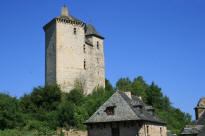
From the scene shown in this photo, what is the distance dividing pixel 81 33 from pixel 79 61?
592cm

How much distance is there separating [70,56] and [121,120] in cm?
3109

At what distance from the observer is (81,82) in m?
61.6

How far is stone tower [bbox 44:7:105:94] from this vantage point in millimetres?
59969

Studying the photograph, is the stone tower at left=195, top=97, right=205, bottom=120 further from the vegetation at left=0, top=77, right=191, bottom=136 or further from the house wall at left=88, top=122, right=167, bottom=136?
the vegetation at left=0, top=77, right=191, bottom=136

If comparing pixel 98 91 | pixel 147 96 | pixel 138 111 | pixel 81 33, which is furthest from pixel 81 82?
pixel 138 111

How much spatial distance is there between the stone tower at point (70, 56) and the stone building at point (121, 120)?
1017 inches

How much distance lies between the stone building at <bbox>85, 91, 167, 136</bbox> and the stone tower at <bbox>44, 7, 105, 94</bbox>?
25827mm

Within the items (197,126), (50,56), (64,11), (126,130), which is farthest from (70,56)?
(197,126)

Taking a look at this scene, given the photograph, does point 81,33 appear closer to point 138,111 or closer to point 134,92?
point 134,92

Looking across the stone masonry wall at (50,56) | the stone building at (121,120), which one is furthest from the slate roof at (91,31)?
the stone building at (121,120)

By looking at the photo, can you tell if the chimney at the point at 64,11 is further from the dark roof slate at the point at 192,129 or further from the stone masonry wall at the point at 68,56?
the dark roof slate at the point at 192,129

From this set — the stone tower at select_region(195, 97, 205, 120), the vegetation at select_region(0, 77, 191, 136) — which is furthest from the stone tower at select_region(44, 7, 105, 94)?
the stone tower at select_region(195, 97, 205, 120)

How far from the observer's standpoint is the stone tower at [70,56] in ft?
197

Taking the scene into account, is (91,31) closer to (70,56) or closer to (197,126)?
(70,56)
